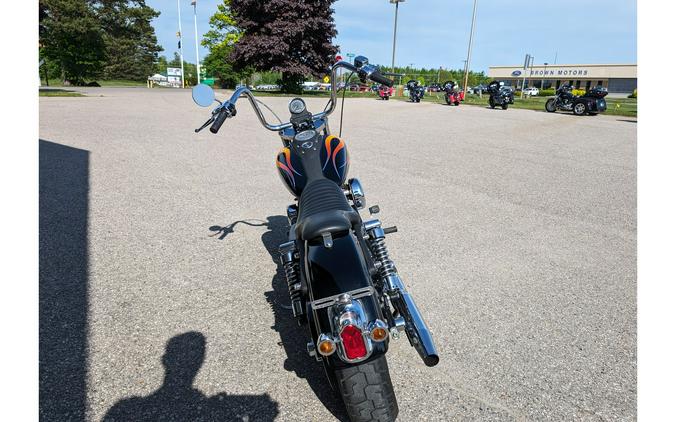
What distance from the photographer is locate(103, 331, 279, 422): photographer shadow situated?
2.04 meters

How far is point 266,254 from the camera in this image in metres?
3.88

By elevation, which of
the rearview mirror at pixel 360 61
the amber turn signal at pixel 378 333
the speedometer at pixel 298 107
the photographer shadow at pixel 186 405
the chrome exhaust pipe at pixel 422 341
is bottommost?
the photographer shadow at pixel 186 405

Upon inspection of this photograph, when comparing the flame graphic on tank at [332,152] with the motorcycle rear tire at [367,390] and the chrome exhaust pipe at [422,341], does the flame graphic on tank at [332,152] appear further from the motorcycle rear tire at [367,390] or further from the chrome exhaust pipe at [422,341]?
the motorcycle rear tire at [367,390]

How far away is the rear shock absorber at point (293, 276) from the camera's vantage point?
2.14m

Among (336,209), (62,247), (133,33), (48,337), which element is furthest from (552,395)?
(133,33)

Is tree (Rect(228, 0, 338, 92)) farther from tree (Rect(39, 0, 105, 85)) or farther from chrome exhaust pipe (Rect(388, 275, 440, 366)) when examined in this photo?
chrome exhaust pipe (Rect(388, 275, 440, 366))

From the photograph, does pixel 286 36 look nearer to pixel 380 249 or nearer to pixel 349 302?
pixel 380 249

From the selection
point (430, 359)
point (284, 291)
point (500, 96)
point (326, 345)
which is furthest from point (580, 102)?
point (326, 345)

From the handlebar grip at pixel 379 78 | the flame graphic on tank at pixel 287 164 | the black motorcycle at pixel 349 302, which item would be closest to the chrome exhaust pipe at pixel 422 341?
the black motorcycle at pixel 349 302

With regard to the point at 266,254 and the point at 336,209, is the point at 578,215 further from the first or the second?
the point at 336,209

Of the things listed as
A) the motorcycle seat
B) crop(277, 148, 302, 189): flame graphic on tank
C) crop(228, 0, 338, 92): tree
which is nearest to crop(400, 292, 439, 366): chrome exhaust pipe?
the motorcycle seat

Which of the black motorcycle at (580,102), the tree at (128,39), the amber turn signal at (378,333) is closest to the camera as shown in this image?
the amber turn signal at (378,333)

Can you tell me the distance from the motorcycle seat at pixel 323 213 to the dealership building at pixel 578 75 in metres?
60.6

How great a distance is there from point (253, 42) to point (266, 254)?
94.9 feet
